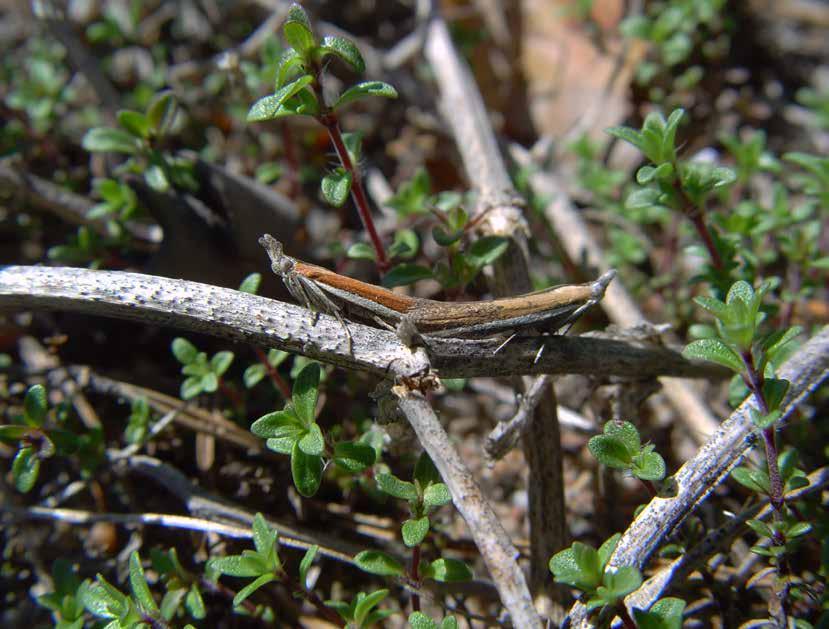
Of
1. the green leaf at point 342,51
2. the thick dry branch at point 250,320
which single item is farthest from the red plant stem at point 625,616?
the green leaf at point 342,51

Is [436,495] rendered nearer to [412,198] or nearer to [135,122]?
[412,198]

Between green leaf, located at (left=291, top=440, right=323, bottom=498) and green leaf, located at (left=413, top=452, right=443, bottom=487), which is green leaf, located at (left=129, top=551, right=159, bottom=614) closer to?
green leaf, located at (left=291, top=440, right=323, bottom=498)

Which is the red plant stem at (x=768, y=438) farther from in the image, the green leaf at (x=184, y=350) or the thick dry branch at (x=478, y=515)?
the green leaf at (x=184, y=350)

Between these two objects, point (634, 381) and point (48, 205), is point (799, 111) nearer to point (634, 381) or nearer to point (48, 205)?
point (634, 381)

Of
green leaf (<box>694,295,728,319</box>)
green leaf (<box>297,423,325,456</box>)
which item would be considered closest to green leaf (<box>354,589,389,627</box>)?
green leaf (<box>297,423,325,456</box>)

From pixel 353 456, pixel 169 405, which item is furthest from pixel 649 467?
pixel 169 405

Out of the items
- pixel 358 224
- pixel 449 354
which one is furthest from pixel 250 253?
pixel 449 354
